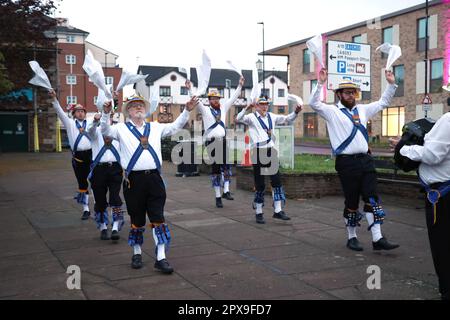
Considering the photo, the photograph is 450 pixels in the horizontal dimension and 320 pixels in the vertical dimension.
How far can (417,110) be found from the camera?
39031 mm

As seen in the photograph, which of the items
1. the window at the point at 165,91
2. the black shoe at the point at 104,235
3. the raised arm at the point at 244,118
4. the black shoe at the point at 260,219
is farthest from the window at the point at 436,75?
the window at the point at 165,91

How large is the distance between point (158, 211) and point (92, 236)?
253 centimetres

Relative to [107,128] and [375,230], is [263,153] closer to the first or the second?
[375,230]

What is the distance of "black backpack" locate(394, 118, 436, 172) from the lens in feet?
15.1

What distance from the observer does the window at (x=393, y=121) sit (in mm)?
41125

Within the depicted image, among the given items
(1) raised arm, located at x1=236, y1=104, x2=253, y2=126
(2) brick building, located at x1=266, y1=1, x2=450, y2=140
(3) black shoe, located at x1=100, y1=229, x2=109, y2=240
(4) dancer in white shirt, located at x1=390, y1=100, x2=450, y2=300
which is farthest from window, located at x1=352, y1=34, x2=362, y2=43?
(4) dancer in white shirt, located at x1=390, y1=100, x2=450, y2=300

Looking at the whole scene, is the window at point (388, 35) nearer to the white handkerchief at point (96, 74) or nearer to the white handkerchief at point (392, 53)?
the white handkerchief at point (392, 53)

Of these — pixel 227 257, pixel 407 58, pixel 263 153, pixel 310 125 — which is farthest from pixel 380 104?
pixel 310 125

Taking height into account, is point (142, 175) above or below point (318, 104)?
below

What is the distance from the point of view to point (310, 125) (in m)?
52.6

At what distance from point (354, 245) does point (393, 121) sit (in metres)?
37.9

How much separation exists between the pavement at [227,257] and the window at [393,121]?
3282 cm

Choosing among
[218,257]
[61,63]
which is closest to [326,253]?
[218,257]

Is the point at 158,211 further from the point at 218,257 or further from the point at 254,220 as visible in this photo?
the point at 254,220
